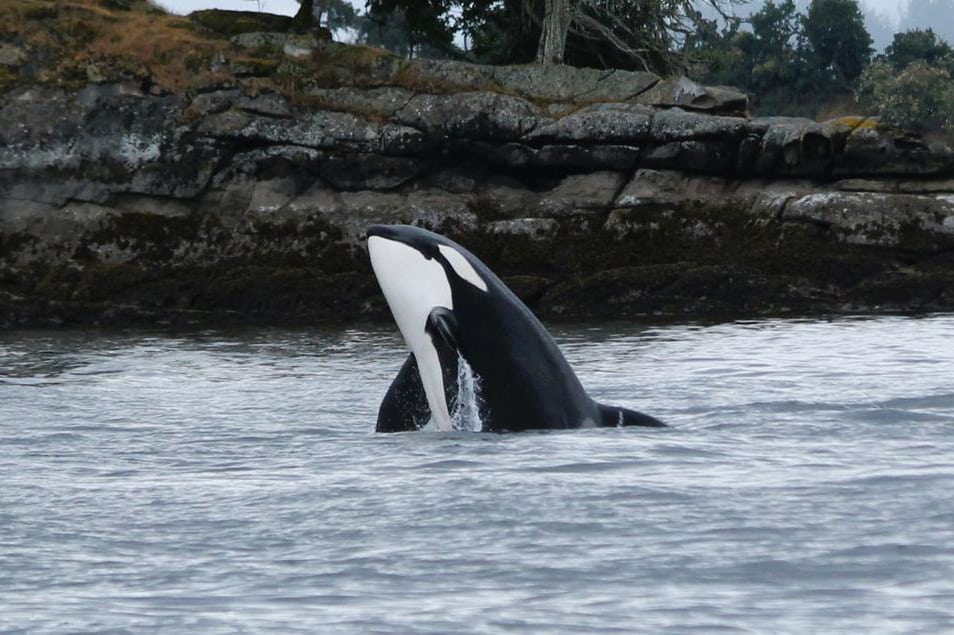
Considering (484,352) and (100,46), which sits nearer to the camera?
(484,352)

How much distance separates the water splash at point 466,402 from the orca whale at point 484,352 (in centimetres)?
2

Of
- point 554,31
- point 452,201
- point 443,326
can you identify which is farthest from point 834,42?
point 443,326

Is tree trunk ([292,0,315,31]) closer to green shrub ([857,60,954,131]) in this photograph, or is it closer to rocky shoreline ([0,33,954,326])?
rocky shoreline ([0,33,954,326])

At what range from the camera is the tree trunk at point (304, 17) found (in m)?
27.3

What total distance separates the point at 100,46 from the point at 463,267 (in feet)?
56.2

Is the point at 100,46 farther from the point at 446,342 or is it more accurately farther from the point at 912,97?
the point at 912,97

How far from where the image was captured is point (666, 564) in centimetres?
597

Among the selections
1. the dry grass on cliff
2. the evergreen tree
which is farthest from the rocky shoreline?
the evergreen tree

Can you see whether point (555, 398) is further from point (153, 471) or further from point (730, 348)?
point (730, 348)

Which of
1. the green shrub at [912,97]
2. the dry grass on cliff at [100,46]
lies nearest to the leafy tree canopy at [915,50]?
the green shrub at [912,97]

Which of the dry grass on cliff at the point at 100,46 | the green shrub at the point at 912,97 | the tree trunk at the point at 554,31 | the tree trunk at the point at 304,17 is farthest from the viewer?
the green shrub at the point at 912,97

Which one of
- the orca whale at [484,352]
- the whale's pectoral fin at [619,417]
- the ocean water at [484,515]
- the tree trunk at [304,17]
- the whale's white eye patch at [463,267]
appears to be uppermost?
the tree trunk at [304,17]

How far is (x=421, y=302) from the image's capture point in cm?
1001

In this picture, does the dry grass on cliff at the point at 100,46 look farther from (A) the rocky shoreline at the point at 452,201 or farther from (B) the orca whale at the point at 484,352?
(B) the orca whale at the point at 484,352
